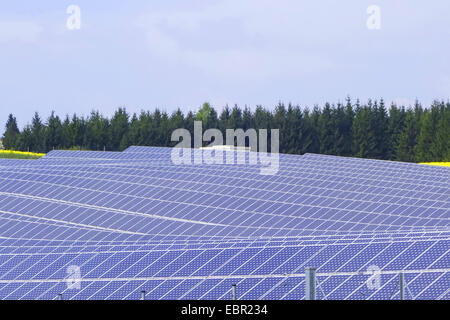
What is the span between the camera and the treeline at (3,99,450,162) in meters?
131

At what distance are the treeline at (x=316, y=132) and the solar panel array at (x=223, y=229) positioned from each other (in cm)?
5065

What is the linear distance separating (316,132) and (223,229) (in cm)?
8728

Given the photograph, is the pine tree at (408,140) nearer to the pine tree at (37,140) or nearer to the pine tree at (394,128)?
the pine tree at (394,128)

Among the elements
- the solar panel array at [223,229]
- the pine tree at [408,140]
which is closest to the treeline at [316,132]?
the pine tree at [408,140]

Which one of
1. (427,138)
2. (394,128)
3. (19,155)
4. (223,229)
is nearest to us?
(223,229)

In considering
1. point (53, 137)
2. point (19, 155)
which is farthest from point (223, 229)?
point (53, 137)

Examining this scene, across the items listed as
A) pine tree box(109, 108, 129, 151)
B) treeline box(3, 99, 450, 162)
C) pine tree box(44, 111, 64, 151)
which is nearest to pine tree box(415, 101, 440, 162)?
treeline box(3, 99, 450, 162)

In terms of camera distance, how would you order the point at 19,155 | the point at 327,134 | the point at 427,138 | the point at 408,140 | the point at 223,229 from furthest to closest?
the point at 327,134 → the point at 408,140 → the point at 427,138 → the point at 19,155 → the point at 223,229

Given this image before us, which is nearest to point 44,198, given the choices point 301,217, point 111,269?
point 301,217

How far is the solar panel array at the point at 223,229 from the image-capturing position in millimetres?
32625

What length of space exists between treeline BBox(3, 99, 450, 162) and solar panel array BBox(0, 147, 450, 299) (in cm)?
5065

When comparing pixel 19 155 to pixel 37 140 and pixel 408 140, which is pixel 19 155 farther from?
pixel 408 140

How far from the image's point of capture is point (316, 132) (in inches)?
5408
